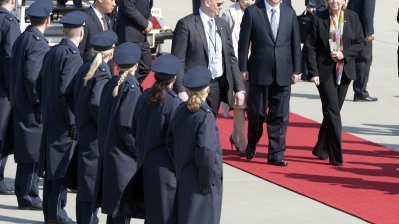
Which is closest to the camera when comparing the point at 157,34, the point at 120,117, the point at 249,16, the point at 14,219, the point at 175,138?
the point at 175,138

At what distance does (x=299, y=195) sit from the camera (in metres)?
12.3

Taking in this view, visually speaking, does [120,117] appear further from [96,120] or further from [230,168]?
[230,168]

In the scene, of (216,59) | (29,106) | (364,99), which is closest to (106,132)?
(29,106)

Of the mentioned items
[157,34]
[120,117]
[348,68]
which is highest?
[120,117]

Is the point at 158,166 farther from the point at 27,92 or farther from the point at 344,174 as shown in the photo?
the point at 344,174

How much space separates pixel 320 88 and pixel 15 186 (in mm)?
3814

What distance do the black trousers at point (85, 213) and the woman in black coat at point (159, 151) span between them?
128cm

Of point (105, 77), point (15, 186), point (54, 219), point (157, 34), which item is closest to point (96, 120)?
point (105, 77)

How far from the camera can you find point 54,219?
419 inches

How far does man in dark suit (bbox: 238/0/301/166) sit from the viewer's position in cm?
1351

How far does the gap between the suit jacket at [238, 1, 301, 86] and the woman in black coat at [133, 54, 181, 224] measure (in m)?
4.56

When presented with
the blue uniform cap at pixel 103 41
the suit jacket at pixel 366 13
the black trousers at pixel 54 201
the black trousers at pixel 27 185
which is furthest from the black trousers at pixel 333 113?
the blue uniform cap at pixel 103 41

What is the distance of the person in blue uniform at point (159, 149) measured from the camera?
8.95 meters

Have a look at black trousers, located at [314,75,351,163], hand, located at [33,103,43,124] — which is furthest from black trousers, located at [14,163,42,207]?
black trousers, located at [314,75,351,163]
